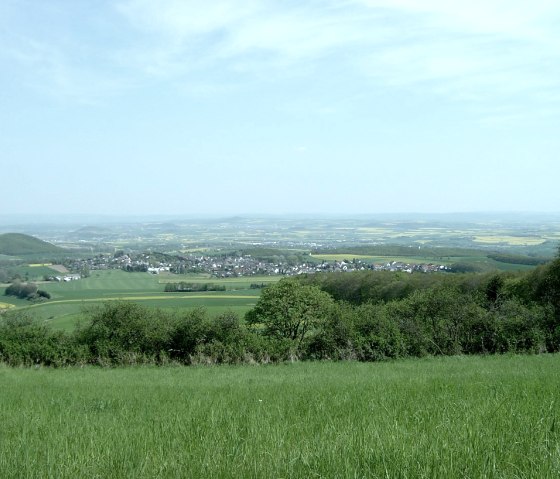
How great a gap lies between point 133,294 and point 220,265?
31.5 meters

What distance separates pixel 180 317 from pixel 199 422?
2373 centimetres

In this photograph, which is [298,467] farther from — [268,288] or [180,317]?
[268,288]

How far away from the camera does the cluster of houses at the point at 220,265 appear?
89062mm

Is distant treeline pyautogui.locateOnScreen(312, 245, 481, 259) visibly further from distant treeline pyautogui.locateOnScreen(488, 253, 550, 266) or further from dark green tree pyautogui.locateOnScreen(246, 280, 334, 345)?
dark green tree pyautogui.locateOnScreen(246, 280, 334, 345)

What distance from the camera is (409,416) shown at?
555cm

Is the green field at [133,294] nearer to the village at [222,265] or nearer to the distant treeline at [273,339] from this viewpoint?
the village at [222,265]

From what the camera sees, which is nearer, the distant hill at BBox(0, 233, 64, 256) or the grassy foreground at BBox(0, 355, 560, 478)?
the grassy foreground at BBox(0, 355, 560, 478)

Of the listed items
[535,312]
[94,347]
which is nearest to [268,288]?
[94,347]

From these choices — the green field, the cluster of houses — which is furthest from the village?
the green field

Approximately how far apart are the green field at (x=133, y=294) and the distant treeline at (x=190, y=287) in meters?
1.22

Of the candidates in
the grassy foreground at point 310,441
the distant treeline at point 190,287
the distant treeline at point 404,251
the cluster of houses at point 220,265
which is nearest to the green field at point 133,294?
the distant treeline at point 190,287

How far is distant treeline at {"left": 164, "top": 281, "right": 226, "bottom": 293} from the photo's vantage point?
76625mm

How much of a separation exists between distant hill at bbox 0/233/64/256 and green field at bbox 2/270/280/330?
3466 cm

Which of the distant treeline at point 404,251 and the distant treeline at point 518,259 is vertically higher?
the distant treeline at point 518,259
